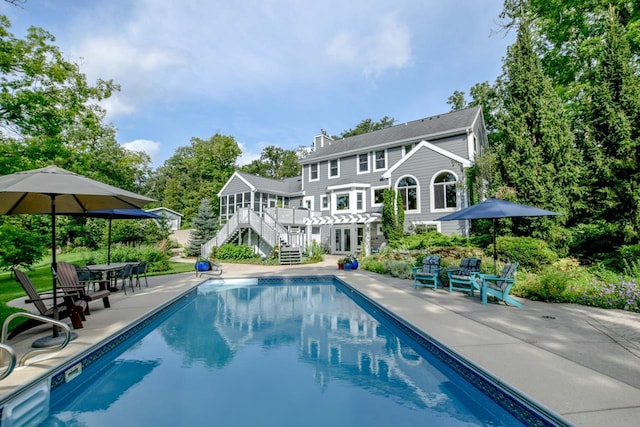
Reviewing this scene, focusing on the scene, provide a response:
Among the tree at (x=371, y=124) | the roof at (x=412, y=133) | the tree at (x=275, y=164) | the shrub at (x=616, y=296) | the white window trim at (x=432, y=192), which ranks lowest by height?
the shrub at (x=616, y=296)

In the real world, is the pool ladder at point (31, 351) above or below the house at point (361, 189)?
below

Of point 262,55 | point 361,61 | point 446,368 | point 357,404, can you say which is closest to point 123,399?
point 357,404

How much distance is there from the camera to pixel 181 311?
869cm

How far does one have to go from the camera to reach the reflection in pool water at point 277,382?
364cm

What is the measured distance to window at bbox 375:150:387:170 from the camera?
2208 centimetres

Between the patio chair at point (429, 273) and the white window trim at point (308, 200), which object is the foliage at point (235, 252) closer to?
the white window trim at point (308, 200)

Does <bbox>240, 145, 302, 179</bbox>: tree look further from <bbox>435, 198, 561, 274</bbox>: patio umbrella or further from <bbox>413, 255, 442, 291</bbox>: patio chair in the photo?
<bbox>435, 198, 561, 274</bbox>: patio umbrella

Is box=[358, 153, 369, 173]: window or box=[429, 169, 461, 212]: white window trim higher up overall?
box=[358, 153, 369, 173]: window

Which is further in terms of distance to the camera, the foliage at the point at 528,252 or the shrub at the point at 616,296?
the foliage at the point at 528,252

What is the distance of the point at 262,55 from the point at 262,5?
2.65 metres

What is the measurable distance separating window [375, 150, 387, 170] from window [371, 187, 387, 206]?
1.68 m

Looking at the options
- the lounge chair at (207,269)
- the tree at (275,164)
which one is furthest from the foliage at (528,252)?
the tree at (275,164)

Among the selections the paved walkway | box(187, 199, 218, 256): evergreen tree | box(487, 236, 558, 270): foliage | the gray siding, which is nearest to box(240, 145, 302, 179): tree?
the gray siding

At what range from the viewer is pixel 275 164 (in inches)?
1956
